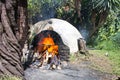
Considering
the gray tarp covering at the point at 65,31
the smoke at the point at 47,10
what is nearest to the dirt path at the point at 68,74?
the gray tarp covering at the point at 65,31

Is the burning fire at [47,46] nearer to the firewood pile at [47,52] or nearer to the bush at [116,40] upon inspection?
the firewood pile at [47,52]

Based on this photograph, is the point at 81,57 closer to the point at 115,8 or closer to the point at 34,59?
the point at 34,59

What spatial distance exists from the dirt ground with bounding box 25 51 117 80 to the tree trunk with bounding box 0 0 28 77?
0.78 m

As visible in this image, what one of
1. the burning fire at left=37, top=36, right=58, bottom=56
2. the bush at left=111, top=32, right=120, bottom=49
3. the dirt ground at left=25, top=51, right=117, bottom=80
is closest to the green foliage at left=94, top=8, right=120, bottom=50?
the bush at left=111, top=32, right=120, bottom=49

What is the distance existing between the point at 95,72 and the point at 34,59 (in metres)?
2.84

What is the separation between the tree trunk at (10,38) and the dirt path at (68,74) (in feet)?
2.57

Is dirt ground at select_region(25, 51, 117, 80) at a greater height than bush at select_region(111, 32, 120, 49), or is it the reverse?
bush at select_region(111, 32, 120, 49)

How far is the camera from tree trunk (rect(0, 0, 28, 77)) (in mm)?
9352

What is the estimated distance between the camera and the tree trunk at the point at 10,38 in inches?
368

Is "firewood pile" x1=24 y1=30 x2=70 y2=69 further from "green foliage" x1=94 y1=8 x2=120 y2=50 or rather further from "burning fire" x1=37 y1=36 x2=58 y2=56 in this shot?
"green foliage" x1=94 y1=8 x2=120 y2=50

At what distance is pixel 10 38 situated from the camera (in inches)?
379

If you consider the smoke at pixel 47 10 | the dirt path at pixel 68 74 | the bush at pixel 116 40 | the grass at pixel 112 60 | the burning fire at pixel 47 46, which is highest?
the smoke at pixel 47 10

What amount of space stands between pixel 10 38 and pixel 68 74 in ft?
8.25

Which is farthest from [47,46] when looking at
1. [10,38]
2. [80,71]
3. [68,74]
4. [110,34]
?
[110,34]
